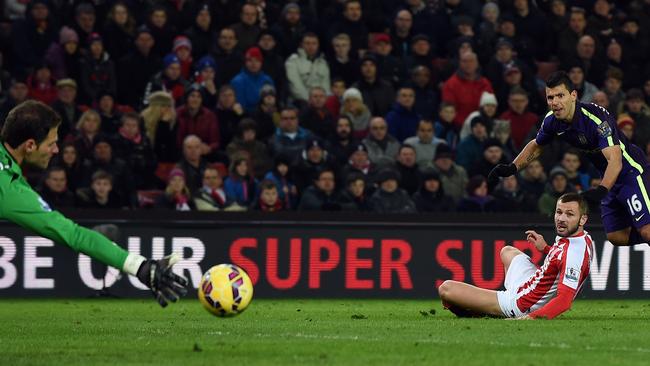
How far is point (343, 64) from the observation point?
2195cm

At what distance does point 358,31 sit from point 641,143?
483 centimetres

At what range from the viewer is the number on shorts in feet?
44.3

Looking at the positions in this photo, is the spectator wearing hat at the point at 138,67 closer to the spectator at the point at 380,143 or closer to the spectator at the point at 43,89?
the spectator at the point at 43,89

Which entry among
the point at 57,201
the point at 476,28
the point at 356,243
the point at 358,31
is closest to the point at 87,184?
the point at 57,201

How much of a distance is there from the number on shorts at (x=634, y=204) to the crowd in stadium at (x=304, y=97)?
6.14 m

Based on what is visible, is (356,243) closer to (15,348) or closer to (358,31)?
(358,31)

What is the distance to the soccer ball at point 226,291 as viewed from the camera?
11.0 meters

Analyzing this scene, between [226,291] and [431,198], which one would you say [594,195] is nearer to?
[226,291]

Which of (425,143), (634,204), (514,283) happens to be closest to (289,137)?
(425,143)

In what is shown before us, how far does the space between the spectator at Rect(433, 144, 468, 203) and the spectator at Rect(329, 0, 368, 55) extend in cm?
289

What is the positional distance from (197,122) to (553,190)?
527 centimetres

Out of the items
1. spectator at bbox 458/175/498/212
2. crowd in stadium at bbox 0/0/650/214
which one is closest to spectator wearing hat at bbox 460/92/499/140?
crowd in stadium at bbox 0/0/650/214

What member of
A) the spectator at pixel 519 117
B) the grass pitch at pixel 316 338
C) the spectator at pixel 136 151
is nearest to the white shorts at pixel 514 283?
the grass pitch at pixel 316 338

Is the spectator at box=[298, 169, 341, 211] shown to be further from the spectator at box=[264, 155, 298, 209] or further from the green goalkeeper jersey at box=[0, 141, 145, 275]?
the green goalkeeper jersey at box=[0, 141, 145, 275]
